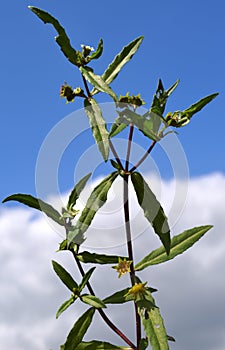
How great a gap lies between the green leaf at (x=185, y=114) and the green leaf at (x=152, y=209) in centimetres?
20

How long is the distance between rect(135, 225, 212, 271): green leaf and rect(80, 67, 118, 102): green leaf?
56 centimetres

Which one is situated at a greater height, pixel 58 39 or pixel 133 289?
pixel 58 39

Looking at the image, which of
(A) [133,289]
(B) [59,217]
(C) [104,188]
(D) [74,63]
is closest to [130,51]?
(D) [74,63]

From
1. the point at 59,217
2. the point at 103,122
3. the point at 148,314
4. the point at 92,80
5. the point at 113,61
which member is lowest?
the point at 148,314

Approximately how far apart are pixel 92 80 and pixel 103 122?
14 cm

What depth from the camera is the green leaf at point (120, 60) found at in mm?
1944

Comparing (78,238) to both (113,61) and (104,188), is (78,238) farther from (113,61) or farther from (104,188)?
(113,61)

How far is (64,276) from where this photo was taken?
201cm

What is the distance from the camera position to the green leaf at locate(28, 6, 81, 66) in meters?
1.91

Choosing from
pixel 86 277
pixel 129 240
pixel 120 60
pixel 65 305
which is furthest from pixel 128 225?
pixel 120 60

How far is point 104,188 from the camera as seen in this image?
1.85 metres

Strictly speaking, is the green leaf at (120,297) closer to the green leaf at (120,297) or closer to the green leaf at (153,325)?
the green leaf at (120,297)

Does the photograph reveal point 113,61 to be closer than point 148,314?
No

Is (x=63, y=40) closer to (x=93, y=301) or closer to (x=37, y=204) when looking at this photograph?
(x=37, y=204)
